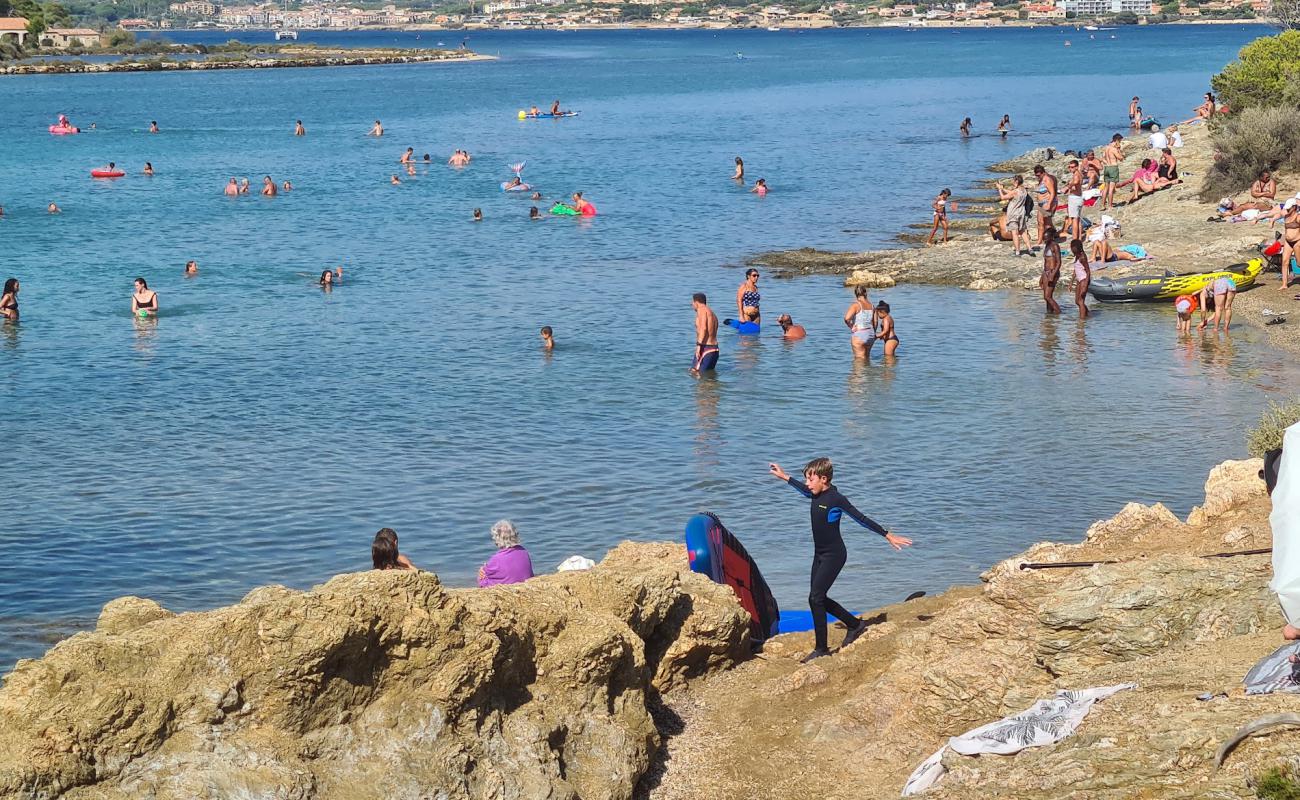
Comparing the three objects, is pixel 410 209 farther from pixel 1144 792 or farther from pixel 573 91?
pixel 573 91

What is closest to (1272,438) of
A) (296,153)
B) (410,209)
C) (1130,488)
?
(1130,488)

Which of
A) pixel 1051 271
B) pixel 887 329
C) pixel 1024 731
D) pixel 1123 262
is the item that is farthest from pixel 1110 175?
pixel 1024 731

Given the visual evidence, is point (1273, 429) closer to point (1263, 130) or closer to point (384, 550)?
point (384, 550)

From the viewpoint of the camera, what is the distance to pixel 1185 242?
27422 mm

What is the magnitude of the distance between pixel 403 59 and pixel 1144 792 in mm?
153413

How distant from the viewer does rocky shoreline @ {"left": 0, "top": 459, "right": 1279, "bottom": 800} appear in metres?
6.14

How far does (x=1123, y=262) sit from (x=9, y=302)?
65.6ft

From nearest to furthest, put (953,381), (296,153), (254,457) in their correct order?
(254,457) → (953,381) → (296,153)

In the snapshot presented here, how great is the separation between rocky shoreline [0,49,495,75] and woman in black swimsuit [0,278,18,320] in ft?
338

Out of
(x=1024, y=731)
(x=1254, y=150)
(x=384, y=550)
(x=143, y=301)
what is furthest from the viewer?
(x=1254, y=150)

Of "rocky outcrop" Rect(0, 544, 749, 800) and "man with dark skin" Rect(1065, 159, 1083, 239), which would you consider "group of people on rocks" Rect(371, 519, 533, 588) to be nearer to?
"rocky outcrop" Rect(0, 544, 749, 800)

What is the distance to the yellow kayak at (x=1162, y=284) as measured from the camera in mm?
23766

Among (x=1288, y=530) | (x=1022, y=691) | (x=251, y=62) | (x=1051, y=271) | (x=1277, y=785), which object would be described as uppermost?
(x=251, y=62)

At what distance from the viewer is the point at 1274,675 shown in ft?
20.5
